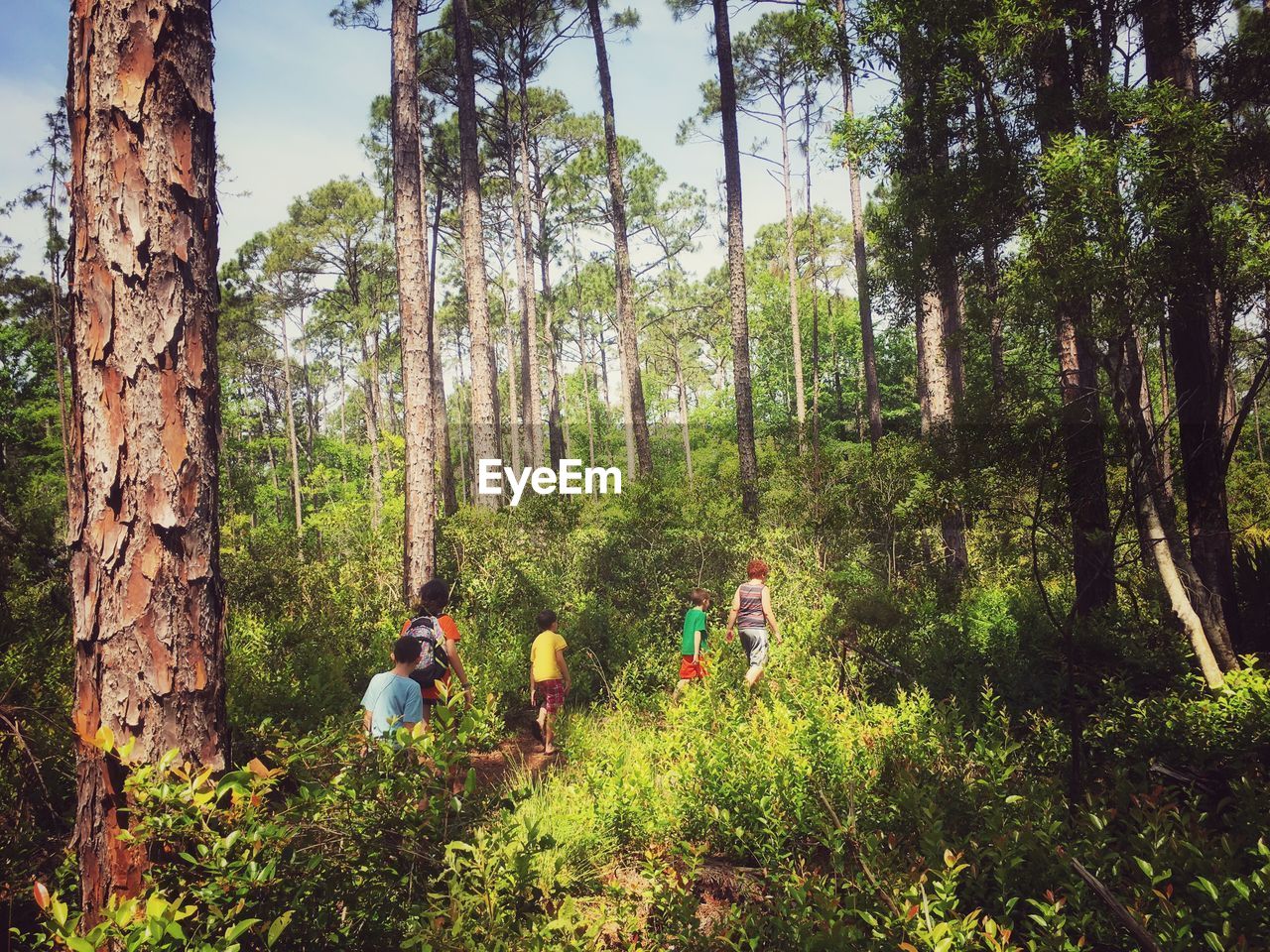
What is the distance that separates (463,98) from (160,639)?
534 inches

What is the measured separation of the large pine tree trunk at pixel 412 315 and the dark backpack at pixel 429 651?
10.2 feet

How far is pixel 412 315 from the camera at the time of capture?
8.56 metres

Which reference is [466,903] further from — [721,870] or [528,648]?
[528,648]

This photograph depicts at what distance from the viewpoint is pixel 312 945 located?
2105mm

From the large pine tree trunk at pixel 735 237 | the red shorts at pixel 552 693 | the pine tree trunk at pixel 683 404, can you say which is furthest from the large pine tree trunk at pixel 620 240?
the pine tree trunk at pixel 683 404

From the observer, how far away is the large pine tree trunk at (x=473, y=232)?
1186 centimetres

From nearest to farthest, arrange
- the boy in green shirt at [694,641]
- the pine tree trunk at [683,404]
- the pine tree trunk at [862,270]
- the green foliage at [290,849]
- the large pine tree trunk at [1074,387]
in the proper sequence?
1. the green foliage at [290,849]
2. the large pine tree trunk at [1074,387]
3. the boy in green shirt at [694,641]
4. the pine tree trunk at [862,270]
5. the pine tree trunk at [683,404]

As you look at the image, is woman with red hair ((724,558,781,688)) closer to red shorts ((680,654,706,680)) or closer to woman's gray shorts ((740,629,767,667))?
woman's gray shorts ((740,629,767,667))

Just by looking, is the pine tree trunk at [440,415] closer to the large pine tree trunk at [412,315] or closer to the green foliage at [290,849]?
the large pine tree trunk at [412,315]

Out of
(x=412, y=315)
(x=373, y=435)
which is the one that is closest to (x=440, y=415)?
(x=373, y=435)

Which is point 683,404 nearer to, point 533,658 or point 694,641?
point 694,641

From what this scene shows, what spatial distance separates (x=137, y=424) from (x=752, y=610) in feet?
19.9

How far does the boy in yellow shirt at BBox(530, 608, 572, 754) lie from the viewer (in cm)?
645

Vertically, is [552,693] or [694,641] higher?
[694,641]
